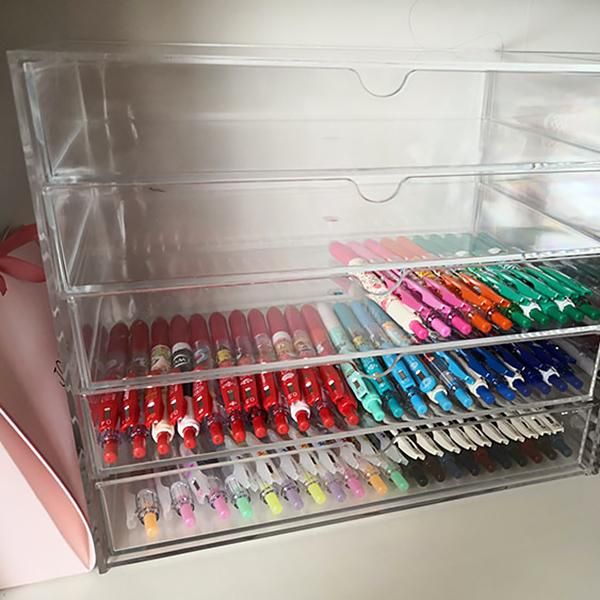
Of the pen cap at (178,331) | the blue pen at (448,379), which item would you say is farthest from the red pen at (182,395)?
the blue pen at (448,379)

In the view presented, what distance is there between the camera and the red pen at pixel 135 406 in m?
0.82

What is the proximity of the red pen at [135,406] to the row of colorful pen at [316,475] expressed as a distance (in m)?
0.06

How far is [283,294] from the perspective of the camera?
3.50ft

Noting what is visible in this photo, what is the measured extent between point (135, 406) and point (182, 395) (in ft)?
0.20

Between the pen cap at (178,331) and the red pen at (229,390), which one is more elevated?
the pen cap at (178,331)

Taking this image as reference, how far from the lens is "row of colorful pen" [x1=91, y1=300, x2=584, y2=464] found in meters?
0.84

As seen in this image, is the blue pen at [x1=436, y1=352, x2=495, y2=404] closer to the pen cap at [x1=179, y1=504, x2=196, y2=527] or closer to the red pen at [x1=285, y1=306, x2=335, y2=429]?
the red pen at [x1=285, y1=306, x2=335, y2=429]

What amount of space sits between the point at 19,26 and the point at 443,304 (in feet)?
2.14

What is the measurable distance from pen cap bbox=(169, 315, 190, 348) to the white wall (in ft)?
0.82

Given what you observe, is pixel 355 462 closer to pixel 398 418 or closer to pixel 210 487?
pixel 398 418

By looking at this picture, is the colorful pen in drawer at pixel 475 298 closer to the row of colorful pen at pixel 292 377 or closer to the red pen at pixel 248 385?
the row of colorful pen at pixel 292 377

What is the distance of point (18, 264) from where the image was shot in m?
0.82

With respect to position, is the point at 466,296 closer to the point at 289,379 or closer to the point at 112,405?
the point at 289,379

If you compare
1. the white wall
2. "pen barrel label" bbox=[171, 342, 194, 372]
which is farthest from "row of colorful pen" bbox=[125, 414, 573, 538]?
the white wall
